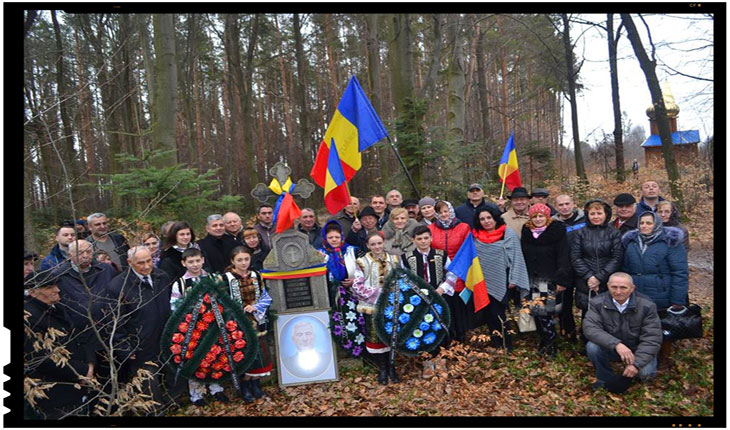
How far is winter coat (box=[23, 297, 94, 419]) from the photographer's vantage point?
406cm

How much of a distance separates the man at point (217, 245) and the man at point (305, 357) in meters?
1.34


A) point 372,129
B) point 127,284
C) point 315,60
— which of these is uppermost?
point 315,60

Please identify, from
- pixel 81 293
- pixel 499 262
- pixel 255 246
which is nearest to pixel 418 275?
pixel 499 262

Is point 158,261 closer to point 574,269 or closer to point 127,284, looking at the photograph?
point 127,284

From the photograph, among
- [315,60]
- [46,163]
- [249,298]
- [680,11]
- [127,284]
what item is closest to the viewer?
[680,11]

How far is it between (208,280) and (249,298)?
1.67 ft

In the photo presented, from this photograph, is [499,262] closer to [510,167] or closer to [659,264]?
[659,264]

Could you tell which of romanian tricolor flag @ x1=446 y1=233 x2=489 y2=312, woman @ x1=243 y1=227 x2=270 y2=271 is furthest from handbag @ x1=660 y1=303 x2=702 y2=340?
woman @ x1=243 y1=227 x2=270 y2=271

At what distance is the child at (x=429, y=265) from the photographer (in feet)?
17.6

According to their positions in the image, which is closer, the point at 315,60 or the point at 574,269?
the point at 574,269

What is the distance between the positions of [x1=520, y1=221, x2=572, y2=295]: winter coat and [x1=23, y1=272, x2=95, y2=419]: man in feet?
16.0

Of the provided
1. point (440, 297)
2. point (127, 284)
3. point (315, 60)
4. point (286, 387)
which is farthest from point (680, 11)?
point (315, 60)

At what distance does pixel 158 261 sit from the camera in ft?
18.2

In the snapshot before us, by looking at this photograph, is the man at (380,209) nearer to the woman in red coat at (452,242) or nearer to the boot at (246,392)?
the woman in red coat at (452,242)
